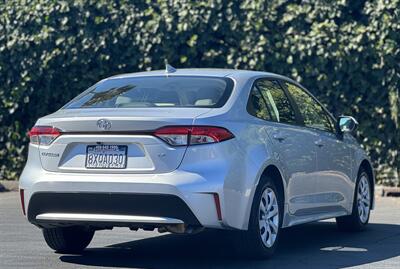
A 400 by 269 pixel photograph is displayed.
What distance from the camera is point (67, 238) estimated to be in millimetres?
9258

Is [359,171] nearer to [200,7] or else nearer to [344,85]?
[344,85]

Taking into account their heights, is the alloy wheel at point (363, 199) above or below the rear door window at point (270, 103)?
below

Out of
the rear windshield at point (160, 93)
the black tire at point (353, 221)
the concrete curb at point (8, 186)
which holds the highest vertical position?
the rear windshield at point (160, 93)

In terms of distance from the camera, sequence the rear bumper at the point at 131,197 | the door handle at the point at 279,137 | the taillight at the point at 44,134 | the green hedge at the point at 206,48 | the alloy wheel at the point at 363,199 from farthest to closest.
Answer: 1. the green hedge at the point at 206,48
2. the alloy wheel at the point at 363,199
3. the door handle at the point at 279,137
4. the taillight at the point at 44,134
5. the rear bumper at the point at 131,197

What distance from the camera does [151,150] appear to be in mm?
8141

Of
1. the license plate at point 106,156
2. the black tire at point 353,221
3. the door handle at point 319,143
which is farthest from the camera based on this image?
the black tire at point 353,221

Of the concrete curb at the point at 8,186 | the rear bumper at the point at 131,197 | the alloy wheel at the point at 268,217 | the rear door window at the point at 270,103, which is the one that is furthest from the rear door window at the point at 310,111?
the concrete curb at the point at 8,186

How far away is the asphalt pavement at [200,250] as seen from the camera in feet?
28.8

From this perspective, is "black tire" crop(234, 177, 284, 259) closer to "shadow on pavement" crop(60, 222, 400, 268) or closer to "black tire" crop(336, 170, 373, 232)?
"shadow on pavement" crop(60, 222, 400, 268)

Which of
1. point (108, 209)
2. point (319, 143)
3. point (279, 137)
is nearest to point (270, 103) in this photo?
point (279, 137)

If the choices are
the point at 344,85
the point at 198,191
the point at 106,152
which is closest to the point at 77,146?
the point at 106,152

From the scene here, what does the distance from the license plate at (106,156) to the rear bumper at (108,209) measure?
226 mm

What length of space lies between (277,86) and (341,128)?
112 cm

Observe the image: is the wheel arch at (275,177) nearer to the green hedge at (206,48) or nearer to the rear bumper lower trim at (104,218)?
the rear bumper lower trim at (104,218)
